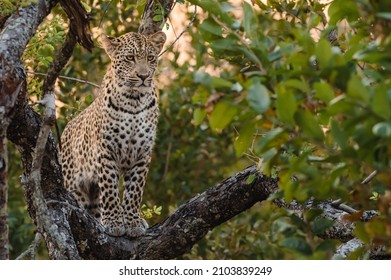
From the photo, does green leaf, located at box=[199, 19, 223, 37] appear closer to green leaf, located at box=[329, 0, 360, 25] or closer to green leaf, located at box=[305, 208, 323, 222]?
green leaf, located at box=[329, 0, 360, 25]

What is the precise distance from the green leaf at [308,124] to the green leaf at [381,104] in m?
0.34

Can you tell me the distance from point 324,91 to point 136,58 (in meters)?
4.67

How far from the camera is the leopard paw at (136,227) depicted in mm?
7434

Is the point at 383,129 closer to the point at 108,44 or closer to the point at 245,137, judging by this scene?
the point at 245,137

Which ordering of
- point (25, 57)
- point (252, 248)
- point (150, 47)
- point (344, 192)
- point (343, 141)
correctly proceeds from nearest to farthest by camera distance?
Answer: point (343, 141)
point (344, 192)
point (25, 57)
point (150, 47)
point (252, 248)

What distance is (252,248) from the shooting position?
10.2 m

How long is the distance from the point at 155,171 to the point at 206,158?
2.59 feet

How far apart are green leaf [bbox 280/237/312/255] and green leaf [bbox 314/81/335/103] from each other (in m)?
0.67

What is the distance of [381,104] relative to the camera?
351 cm

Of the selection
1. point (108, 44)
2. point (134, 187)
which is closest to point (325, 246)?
point (134, 187)

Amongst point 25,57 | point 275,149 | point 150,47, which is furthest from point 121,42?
point 275,149

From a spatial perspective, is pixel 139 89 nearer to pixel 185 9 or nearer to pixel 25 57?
pixel 25 57

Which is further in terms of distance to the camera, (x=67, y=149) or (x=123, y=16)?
(x=123, y=16)

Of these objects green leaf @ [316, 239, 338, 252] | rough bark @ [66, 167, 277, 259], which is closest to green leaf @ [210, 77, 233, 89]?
green leaf @ [316, 239, 338, 252]
